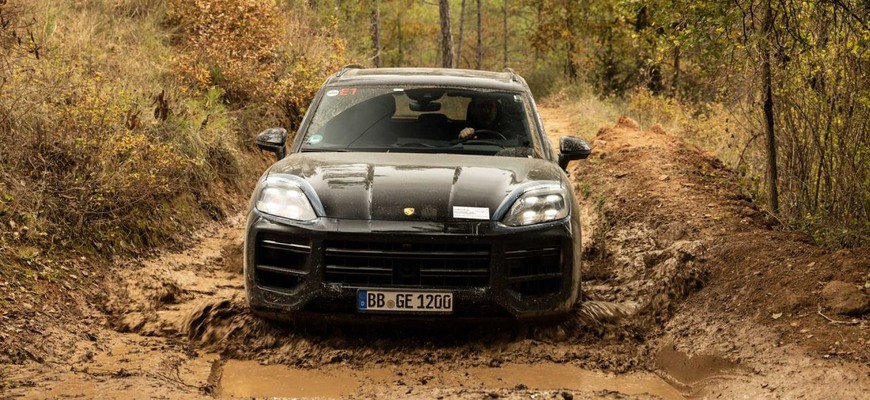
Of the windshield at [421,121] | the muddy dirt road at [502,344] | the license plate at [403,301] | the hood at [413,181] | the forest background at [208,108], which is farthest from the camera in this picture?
the forest background at [208,108]

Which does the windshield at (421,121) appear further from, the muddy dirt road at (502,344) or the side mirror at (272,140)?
the muddy dirt road at (502,344)

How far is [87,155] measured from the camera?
26.1ft

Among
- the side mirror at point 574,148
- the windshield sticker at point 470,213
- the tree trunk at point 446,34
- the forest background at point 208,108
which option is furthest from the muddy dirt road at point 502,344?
the tree trunk at point 446,34

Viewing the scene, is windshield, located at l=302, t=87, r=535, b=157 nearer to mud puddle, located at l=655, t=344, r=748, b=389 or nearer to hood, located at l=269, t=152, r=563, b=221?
hood, located at l=269, t=152, r=563, b=221

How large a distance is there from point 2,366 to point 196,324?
1228mm

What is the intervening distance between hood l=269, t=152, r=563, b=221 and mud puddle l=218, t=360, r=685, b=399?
2.80 ft

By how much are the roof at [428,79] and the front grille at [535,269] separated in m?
1.89

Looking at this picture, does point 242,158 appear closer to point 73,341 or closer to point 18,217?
point 18,217

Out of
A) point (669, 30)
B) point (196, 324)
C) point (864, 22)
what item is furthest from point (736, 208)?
point (196, 324)

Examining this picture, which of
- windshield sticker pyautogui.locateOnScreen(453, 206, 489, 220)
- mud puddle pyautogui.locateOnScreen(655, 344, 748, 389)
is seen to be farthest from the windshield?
mud puddle pyautogui.locateOnScreen(655, 344, 748, 389)

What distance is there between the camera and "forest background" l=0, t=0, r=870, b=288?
6848mm

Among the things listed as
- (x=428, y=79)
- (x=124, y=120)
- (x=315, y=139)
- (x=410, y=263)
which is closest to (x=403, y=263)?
(x=410, y=263)

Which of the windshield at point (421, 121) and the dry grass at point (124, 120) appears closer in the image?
the windshield at point (421, 121)

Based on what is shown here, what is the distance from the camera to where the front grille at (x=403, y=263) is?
5262 millimetres
